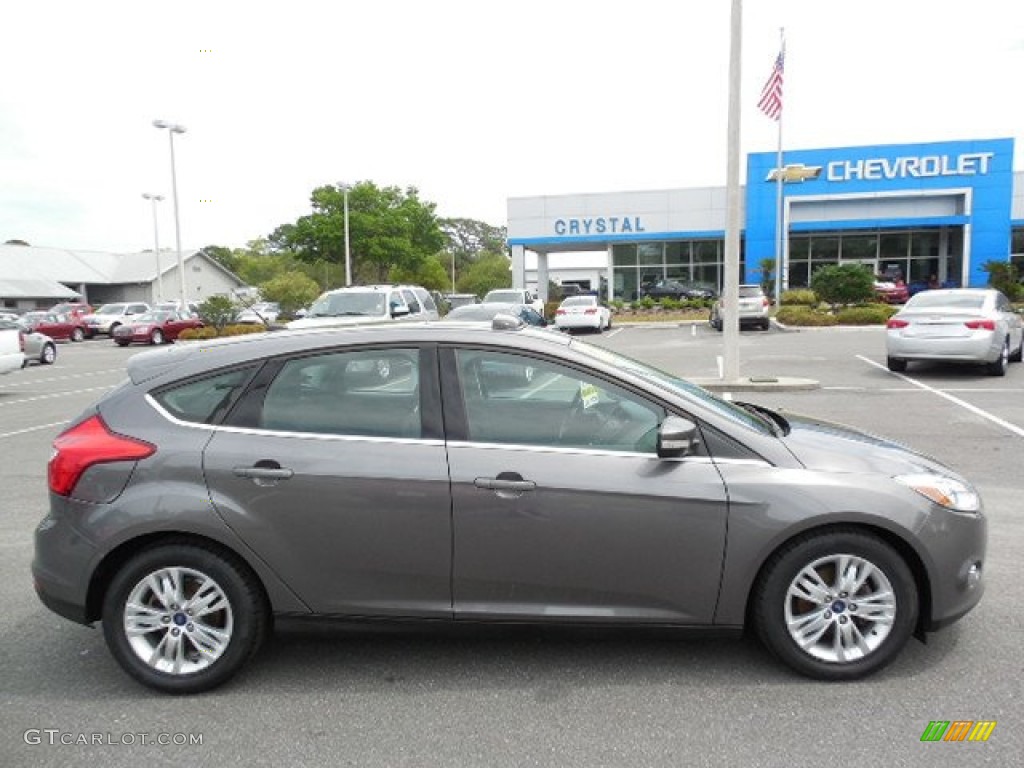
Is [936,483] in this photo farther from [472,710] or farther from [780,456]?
[472,710]

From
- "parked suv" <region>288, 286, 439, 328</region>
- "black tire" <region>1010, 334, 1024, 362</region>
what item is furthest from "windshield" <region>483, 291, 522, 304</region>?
"black tire" <region>1010, 334, 1024, 362</region>

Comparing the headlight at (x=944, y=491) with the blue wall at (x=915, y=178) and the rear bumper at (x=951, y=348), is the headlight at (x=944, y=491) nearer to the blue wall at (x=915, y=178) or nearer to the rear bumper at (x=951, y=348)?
the rear bumper at (x=951, y=348)

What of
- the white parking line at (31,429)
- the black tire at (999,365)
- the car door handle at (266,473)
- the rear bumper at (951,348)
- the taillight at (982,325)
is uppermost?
the taillight at (982,325)

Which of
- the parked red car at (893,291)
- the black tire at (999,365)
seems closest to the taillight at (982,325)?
the black tire at (999,365)

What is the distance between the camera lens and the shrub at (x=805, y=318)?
92.9ft

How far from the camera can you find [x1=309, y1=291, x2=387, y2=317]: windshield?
591 inches

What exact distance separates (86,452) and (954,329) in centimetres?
1339

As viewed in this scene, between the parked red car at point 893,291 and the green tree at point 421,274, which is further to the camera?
the green tree at point 421,274

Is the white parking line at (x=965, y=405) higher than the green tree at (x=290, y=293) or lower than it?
lower

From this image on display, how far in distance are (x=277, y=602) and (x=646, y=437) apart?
1.77 m

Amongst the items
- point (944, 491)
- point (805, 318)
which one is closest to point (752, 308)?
point (805, 318)

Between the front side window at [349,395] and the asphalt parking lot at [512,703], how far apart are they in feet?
3.04

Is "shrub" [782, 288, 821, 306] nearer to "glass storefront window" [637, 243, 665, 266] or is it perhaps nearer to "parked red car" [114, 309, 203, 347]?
"glass storefront window" [637, 243, 665, 266]

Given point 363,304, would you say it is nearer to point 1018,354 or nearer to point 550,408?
point 550,408
